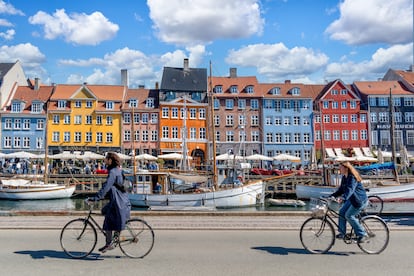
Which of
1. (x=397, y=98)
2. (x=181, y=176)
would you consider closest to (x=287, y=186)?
(x=181, y=176)

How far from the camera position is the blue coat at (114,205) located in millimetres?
7724

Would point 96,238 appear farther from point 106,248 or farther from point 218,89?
point 218,89

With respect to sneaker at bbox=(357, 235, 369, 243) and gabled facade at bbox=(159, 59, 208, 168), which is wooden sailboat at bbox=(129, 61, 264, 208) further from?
gabled facade at bbox=(159, 59, 208, 168)

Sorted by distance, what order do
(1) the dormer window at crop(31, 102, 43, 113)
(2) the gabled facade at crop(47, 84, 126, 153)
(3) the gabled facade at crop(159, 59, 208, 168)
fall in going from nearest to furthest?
(2) the gabled facade at crop(47, 84, 126, 153), (1) the dormer window at crop(31, 102, 43, 113), (3) the gabled facade at crop(159, 59, 208, 168)

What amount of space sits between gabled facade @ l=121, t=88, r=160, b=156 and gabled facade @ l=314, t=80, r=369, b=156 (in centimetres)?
2269

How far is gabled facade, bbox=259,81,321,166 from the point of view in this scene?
6116 cm

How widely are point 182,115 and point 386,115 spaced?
28891mm

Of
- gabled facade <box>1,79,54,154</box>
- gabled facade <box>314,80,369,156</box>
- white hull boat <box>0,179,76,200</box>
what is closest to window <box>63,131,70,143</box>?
gabled facade <box>1,79,54,154</box>

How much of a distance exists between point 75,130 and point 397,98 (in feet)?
148

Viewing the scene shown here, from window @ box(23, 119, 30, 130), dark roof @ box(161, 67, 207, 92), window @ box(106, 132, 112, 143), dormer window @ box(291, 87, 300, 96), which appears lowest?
window @ box(106, 132, 112, 143)

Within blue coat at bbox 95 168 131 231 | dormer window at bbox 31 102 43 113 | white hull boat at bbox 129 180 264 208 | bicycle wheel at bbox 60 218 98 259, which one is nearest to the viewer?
blue coat at bbox 95 168 131 231

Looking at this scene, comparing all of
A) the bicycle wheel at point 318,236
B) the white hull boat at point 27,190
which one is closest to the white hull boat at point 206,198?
the white hull boat at point 27,190

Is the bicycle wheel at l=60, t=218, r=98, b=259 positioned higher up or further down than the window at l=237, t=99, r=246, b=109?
further down

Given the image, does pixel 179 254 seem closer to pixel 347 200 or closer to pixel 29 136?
pixel 347 200
